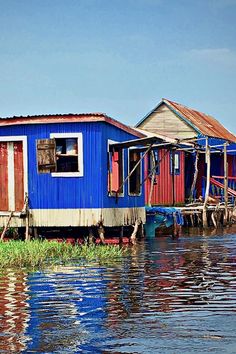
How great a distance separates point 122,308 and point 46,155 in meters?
11.3

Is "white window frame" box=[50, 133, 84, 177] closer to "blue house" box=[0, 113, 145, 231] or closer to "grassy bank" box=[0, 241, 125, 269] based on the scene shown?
"blue house" box=[0, 113, 145, 231]

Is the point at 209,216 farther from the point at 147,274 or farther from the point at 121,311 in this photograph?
the point at 121,311

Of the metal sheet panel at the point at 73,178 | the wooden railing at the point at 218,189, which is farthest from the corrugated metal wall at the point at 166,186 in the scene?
the metal sheet panel at the point at 73,178

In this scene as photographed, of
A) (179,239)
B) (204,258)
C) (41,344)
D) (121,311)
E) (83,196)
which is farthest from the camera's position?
(179,239)

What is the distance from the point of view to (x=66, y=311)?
9.65 meters

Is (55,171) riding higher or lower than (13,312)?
higher

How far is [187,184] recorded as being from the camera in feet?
130

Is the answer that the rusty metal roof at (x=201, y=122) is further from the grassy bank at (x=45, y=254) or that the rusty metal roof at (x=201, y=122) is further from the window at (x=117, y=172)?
the grassy bank at (x=45, y=254)

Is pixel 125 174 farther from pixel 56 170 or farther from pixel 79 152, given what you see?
Answer: pixel 56 170

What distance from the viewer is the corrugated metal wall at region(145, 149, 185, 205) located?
34.6m

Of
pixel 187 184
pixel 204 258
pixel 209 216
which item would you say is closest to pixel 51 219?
pixel 204 258

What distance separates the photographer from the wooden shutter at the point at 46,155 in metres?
20.7

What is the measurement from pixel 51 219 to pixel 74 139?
220 cm

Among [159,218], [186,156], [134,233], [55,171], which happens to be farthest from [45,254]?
[186,156]
